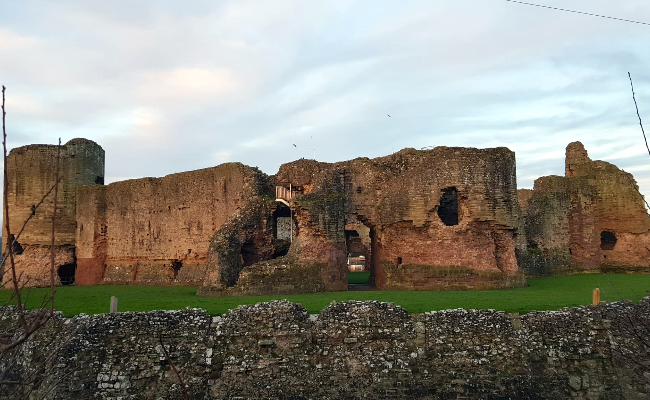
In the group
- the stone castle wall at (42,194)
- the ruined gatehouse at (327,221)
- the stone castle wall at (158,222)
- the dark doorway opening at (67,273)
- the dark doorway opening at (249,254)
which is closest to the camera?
the ruined gatehouse at (327,221)

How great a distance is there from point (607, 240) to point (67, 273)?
83.6 ft

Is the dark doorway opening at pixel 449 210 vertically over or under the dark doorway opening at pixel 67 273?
over

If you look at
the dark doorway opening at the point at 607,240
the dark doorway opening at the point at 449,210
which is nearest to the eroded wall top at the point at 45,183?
the dark doorway opening at the point at 449,210

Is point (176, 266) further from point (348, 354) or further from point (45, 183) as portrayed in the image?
point (348, 354)

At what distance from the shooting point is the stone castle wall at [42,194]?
23734 millimetres

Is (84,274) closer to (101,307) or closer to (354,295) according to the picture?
(101,307)

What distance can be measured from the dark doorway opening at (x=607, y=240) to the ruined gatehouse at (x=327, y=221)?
0.06m

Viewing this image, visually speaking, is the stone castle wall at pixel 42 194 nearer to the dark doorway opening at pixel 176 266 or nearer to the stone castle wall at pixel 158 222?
the stone castle wall at pixel 158 222

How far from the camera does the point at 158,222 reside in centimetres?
2158

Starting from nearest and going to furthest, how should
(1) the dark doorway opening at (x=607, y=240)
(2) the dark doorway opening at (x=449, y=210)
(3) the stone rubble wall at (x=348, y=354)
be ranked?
(3) the stone rubble wall at (x=348, y=354)
(2) the dark doorway opening at (x=449, y=210)
(1) the dark doorway opening at (x=607, y=240)

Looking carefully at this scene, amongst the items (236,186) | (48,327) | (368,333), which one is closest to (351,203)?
(236,186)

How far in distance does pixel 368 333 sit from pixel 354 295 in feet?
13.8

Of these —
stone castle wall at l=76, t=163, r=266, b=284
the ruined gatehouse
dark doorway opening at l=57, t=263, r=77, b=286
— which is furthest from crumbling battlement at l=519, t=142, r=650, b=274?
dark doorway opening at l=57, t=263, r=77, b=286

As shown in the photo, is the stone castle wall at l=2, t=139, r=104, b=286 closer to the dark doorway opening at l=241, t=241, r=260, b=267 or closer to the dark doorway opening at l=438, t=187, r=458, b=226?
the dark doorway opening at l=241, t=241, r=260, b=267
